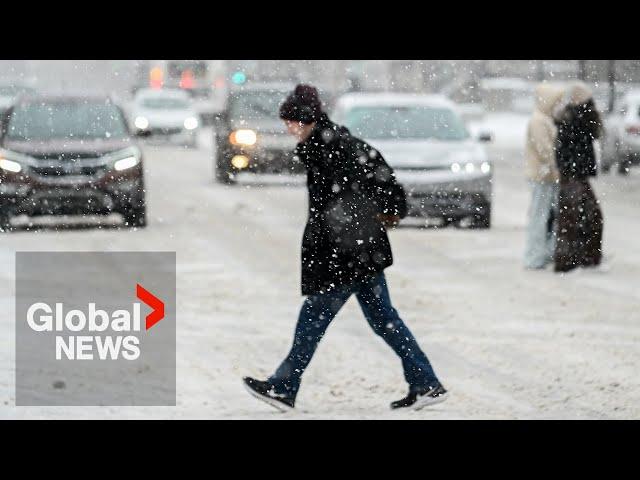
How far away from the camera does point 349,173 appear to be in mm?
6984

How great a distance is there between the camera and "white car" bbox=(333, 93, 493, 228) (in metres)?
16.2

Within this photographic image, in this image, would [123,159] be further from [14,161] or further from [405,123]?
[405,123]

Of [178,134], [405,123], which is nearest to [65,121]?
[405,123]

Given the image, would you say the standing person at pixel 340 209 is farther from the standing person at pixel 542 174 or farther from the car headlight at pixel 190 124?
the car headlight at pixel 190 124

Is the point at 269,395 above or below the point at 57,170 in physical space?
below

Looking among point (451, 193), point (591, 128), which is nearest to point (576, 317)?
point (591, 128)

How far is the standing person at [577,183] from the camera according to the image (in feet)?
41.9

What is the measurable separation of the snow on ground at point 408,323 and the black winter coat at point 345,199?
91 centimetres

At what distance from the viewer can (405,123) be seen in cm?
1762

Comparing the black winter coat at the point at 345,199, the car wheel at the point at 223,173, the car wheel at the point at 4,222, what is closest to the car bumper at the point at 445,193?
the car wheel at the point at 4,222

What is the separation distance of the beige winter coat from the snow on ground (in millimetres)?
888

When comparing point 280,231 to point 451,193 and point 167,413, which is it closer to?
point 451,193

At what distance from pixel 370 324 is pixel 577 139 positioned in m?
A: 5.87

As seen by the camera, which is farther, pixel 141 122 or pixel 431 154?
pixel 141 122
